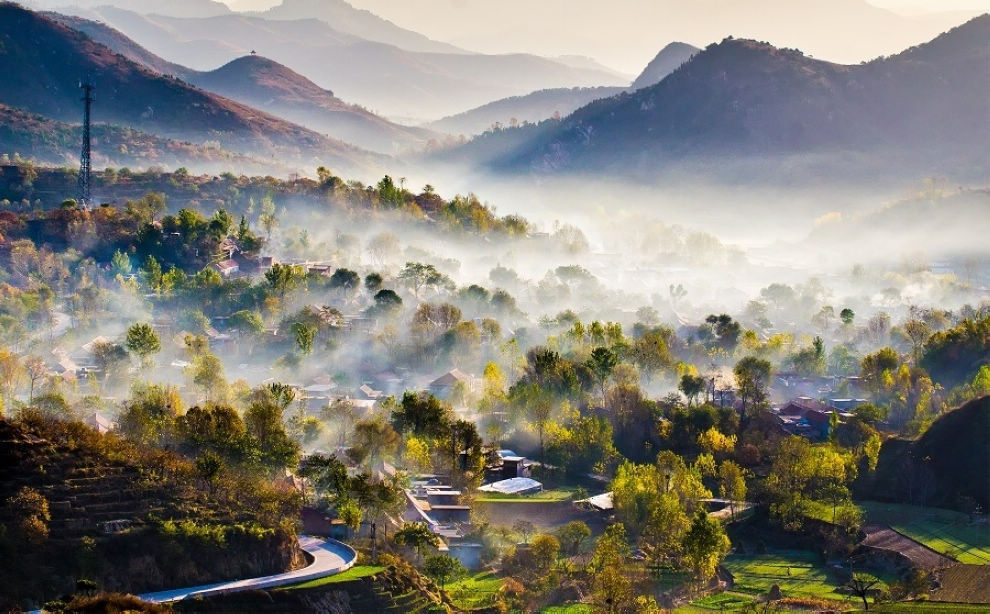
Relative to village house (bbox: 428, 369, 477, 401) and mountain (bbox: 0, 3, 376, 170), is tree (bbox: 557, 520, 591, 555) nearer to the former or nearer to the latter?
village house (bbox: 428, 369, 477, 401)

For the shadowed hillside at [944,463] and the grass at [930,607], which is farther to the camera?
the shadowed hillside at [944,463]

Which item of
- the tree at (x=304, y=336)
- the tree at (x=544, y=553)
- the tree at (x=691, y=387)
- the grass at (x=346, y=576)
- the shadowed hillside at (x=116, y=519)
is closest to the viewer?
the shadowed hillside at (x=116, y=519)

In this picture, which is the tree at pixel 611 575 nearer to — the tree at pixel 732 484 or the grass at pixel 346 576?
the grass at pixel 346 576

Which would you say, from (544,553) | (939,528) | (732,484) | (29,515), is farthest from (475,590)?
(939,528)

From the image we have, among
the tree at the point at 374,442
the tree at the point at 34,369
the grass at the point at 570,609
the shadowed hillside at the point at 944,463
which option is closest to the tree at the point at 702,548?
the grass at the point at 570,609

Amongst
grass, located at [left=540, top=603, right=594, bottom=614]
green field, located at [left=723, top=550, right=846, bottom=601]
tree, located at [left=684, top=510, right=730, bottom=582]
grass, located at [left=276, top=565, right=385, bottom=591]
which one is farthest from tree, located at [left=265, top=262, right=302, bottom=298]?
grass, located at [left=276, top=565, right=385, bottom=591]

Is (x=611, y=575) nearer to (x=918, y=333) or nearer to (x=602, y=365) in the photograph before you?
(x=602, y=365)

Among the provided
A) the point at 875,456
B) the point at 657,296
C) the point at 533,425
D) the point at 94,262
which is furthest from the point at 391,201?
the point at 875,456
